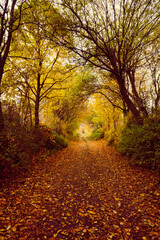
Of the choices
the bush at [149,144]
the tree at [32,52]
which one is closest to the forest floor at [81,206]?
the bush at [149,144]

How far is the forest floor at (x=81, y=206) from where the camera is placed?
273 centimetres

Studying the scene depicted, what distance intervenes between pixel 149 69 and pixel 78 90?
6175mm

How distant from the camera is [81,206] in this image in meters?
3.69

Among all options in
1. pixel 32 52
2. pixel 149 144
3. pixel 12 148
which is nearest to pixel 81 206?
Answer: pixel 12 148

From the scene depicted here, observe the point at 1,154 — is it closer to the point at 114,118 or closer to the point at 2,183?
the point at 2,183

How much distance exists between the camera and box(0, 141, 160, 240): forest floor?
2.73m

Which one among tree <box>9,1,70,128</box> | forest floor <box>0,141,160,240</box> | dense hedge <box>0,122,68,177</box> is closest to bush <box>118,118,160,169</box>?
forest floor <box>0,141,160,240</box>

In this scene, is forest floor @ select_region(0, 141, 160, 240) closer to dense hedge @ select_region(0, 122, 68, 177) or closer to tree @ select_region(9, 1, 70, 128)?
dense hedge @ select_region(0, 122, 68, 177)

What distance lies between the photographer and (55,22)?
20.8 ft

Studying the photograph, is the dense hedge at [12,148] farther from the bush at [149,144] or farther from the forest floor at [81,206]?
the bush at [149,144]

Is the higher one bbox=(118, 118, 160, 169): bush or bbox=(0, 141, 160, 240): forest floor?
bbox=(118, 118, 160, 169): bush

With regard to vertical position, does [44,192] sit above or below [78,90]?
below

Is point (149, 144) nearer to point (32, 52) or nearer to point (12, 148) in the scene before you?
point (12, 148)

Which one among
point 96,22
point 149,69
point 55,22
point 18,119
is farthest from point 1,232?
point 149,69
